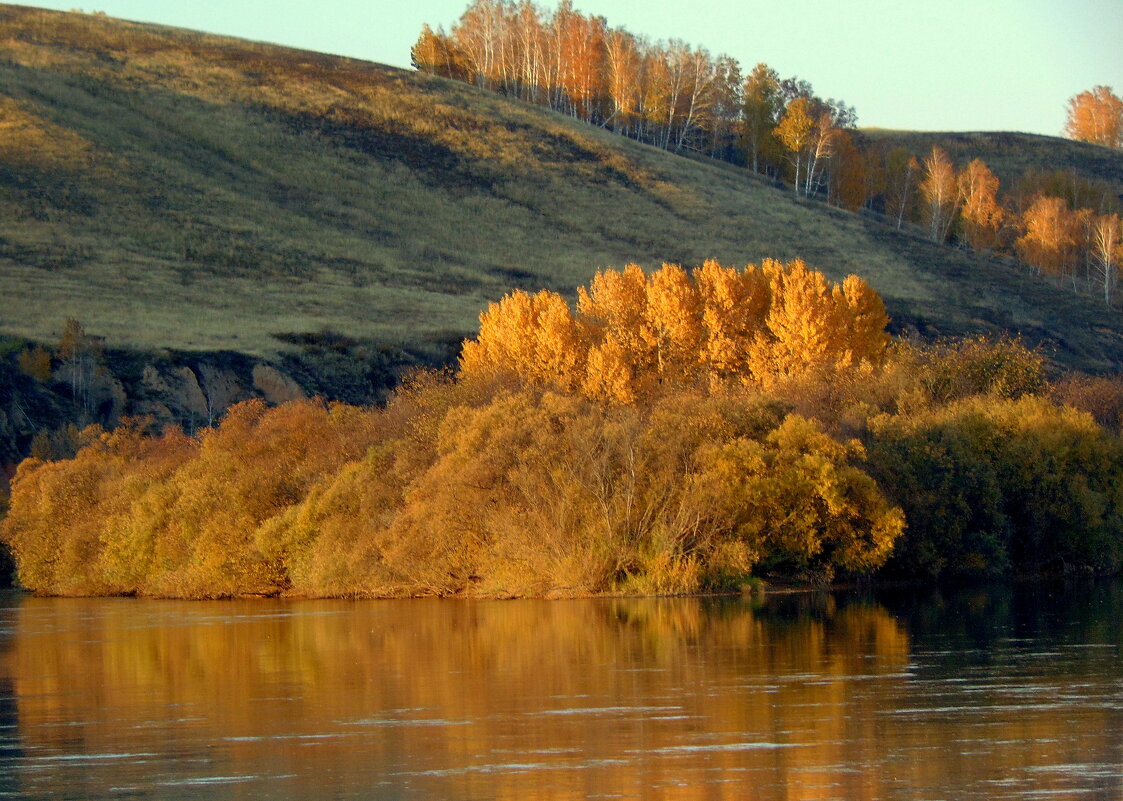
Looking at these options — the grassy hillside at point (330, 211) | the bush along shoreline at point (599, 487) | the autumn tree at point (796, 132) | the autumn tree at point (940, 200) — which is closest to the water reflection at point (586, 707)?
the bush along shoreline at point (599, 487)

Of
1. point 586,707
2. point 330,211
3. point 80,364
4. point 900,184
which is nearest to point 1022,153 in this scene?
point 900,184

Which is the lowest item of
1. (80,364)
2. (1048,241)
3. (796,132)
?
(80,364)

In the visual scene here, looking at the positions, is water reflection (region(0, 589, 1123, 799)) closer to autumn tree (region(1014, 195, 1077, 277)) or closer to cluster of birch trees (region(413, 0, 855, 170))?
autumn tree (region(1014, 195, 1077, 277))

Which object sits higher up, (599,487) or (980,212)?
(980,212)

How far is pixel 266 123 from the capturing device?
121 meters

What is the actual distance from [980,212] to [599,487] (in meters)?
105

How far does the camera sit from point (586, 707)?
797 inches

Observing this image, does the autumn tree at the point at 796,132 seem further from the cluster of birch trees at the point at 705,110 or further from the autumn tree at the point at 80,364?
the autumn tree at the point at 80,364

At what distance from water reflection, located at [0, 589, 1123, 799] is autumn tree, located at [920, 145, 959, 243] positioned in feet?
346

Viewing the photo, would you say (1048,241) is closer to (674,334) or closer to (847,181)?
(847,181)

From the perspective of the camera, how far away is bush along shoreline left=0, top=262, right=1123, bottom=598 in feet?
127

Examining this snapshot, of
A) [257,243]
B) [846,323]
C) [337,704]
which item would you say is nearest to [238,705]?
[337,704]

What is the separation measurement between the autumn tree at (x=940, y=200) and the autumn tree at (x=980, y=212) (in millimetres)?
939

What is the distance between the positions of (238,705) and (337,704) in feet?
5.68
